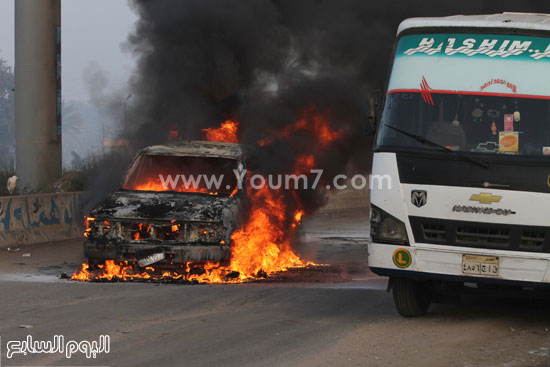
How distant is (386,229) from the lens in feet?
26.3

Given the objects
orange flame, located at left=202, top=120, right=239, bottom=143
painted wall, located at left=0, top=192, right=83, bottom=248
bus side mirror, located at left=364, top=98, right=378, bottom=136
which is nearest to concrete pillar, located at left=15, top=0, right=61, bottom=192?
painted wall, located at left=0, top=192, right=83, bottom=248

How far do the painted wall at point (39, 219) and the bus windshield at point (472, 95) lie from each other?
952cm

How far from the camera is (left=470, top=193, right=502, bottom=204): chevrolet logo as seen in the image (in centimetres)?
760

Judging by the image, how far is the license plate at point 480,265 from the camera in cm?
762

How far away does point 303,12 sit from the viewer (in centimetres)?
1814

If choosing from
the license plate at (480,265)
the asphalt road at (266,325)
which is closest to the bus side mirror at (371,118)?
the license plate at (480,265)

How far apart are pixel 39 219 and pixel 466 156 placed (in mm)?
10930

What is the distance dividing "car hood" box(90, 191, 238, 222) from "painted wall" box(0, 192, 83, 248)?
15.6ft

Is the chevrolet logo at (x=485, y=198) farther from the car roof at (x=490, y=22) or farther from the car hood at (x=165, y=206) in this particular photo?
the car hood at (x=165, y=206)

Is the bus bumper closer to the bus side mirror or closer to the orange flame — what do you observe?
the bus side mirror

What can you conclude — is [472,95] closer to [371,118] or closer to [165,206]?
[371,118]

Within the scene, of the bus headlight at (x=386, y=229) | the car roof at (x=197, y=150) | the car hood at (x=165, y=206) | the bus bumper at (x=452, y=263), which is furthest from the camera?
the car roof at (x=197, y=150)

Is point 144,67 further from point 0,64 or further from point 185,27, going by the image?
point 0,64

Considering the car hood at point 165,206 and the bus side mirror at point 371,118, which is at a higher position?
the bus side mirror at point 371,118
